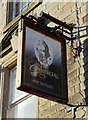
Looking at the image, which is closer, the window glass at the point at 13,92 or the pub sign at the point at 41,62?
the pub sign at the point at 41,62

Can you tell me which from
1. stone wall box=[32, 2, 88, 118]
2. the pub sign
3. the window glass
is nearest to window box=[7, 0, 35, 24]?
the window glass

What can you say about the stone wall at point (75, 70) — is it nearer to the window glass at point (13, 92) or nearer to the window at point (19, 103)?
the window at point (19, 103)

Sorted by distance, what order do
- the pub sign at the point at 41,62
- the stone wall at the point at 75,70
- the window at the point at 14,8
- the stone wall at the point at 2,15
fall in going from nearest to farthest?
the pub sign at the point at 41,62, the stone wall at the point at 75,70, the window at the point at 14,8, the stone wall at the point at 2,15

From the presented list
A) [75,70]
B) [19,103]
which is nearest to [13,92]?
[19,103]

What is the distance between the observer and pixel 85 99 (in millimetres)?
6062

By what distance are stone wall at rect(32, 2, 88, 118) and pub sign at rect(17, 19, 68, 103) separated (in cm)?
27

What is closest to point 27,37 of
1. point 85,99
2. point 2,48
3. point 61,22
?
point 61,22

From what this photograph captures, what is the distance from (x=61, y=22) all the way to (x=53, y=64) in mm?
869

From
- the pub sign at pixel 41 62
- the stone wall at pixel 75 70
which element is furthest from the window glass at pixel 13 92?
the pub sign at pixel 41 62

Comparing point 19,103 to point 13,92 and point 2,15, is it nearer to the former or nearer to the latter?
point 13,92

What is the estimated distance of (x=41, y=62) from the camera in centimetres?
602

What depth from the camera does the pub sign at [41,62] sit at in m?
5.70

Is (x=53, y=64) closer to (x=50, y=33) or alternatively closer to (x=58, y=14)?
(x=50, y=33)

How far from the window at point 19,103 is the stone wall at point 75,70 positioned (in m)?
0.61
